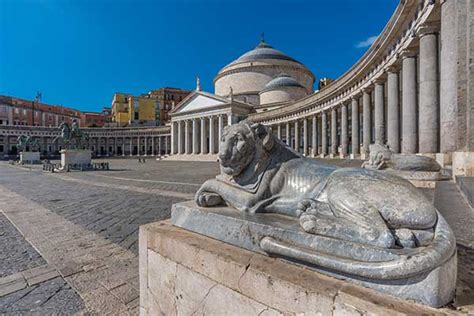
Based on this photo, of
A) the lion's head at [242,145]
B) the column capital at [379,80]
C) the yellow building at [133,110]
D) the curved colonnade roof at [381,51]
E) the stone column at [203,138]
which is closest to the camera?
the lion's head at [242,145]

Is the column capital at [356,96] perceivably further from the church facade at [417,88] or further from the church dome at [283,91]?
the church dome at [283,91]

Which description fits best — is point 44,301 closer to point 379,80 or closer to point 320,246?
point 320,246

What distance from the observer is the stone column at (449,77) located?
23.9 ft

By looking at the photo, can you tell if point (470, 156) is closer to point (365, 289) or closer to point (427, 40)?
point (427, 40)

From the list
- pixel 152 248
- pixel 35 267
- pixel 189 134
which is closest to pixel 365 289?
pixel 152 248

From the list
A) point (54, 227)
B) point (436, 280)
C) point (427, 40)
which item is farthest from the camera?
point (427, 40)

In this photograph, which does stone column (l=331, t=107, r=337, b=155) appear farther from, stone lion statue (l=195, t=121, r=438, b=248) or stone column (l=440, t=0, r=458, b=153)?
stone lion statue (l=195, t=121, r=438, b=248)

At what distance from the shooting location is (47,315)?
2.26 meters

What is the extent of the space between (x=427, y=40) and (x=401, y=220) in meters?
11.5

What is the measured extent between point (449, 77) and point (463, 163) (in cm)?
264

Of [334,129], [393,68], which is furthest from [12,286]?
A: [334,129]

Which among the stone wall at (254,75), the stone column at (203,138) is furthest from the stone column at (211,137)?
the stone wall at (254,75)

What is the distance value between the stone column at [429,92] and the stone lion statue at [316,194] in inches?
391

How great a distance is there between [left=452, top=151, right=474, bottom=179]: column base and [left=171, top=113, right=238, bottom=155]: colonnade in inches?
1458
